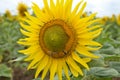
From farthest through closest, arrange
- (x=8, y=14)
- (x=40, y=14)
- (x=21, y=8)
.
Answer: (x=8, y=14) < (x=21, y=8) < (x=40, y=14)

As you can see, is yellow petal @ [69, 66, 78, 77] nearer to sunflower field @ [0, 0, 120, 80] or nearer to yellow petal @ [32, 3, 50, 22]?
sunflower field @ [0, 0, 120, 80]

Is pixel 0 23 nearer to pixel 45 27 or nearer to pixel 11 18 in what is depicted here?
pixel 11 18

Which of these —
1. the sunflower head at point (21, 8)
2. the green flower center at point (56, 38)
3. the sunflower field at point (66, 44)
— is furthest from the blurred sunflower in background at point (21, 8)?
the green flower center at point (56, 38)

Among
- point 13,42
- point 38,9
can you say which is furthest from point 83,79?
point 13,42

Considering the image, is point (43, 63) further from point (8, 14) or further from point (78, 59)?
point (8, 14)

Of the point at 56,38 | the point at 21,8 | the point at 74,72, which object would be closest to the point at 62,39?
the point at 56,38

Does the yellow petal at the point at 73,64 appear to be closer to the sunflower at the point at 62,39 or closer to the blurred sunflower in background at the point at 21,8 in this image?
the sunflower at the point at 62,39

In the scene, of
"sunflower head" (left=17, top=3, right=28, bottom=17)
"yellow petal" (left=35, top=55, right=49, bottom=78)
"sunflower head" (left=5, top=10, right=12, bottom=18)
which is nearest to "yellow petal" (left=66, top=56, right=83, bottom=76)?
"yellow petal" (left=35, top=55, right=49, bottom=78)
